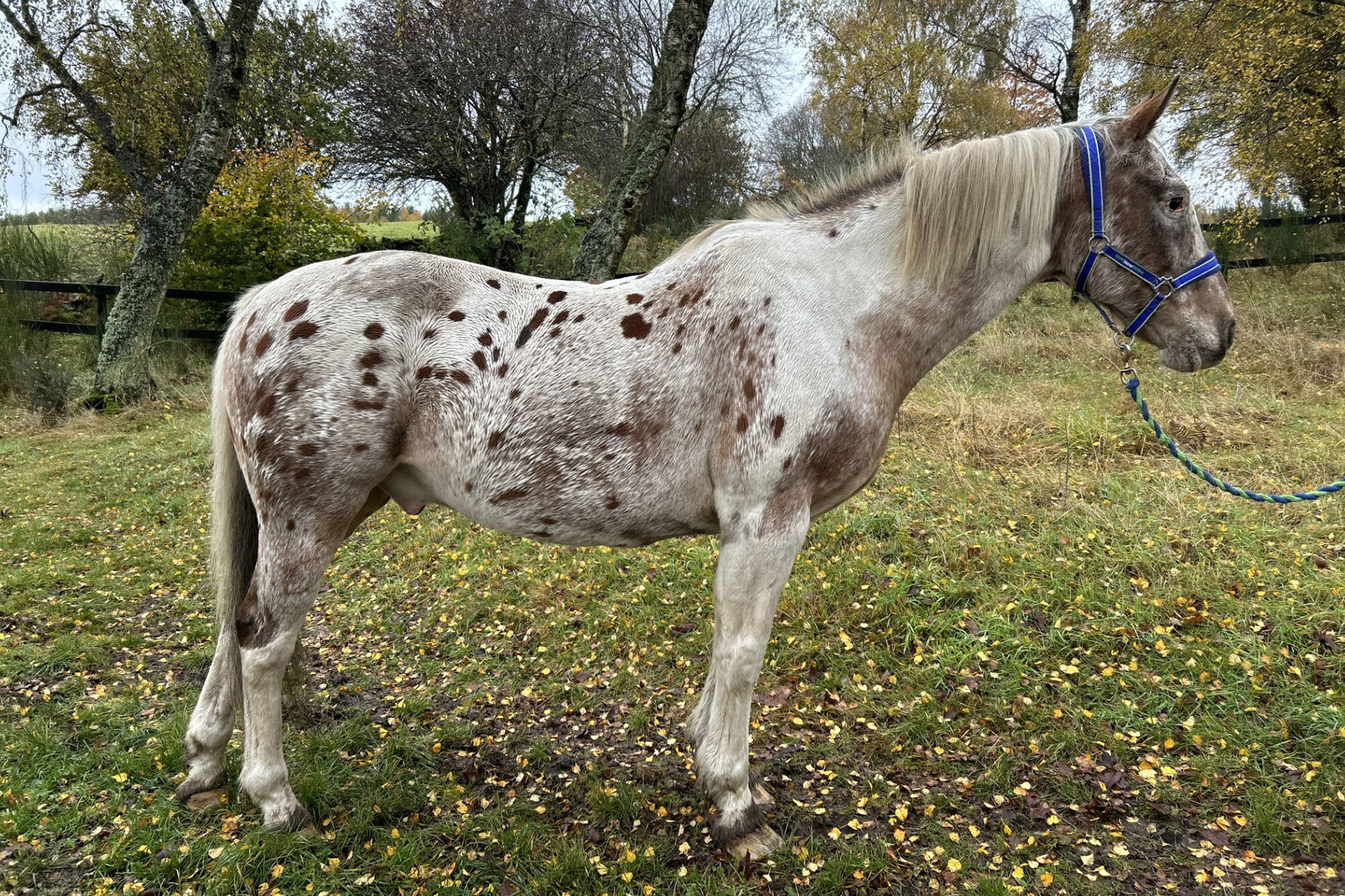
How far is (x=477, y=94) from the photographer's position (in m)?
14.1

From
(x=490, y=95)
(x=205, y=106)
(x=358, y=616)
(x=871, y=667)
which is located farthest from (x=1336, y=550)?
(x=490, y=95)

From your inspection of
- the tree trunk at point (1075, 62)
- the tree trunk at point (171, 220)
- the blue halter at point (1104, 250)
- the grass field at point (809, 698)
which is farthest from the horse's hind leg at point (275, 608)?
the tree trunk at point (1075, 62)

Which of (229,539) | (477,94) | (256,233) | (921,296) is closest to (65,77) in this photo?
(256,233)

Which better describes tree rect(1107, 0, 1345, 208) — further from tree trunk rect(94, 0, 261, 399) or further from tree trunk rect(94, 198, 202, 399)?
tree trunk rect(94, 198, 202, 399)

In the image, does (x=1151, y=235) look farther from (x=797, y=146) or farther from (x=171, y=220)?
(x=797, y=146)

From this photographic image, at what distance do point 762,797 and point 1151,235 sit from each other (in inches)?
102

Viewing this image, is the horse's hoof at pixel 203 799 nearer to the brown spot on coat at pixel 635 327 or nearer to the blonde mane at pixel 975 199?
the brown spot on coat at pixel 635 327

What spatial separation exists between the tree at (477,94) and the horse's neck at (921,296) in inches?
486

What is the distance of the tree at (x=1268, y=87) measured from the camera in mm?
9023

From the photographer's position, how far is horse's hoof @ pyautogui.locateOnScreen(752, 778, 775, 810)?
2.80 m

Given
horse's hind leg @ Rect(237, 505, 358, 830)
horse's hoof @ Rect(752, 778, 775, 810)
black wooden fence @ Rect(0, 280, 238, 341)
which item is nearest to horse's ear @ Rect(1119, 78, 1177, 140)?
horse's hoof @ Rect(752, 778, 775, 810)

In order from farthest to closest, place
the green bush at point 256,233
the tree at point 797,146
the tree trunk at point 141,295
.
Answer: the tree at point 797,146 → the green bush at point 256,233 → the tree trunk at point 141,295

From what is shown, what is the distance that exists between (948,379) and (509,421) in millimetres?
7464

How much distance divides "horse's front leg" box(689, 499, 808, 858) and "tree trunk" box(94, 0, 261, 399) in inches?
378
